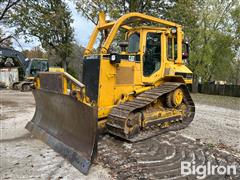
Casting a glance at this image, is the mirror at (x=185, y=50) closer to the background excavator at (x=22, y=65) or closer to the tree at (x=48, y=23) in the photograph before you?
the background excavator at (x=22, y=65)

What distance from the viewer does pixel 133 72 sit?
18.1 ft

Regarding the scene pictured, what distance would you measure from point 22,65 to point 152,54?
14792 mm

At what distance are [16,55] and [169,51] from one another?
583 inches

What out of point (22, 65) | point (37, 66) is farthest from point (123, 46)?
point (22, 65)

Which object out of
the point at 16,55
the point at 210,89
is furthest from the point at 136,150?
the point at 210,89

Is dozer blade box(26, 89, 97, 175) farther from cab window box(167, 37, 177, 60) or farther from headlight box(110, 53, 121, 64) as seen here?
cab window box(167, 37, 177, 60)

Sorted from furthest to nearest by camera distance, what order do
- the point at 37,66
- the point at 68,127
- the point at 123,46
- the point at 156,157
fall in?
the point at 37,66 → the point at 123,46 → the point at 68,127 → the point at 156,157

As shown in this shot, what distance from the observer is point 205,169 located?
363cm

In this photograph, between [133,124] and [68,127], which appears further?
[133,124]

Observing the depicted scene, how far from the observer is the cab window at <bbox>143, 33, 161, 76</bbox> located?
5.71 metres

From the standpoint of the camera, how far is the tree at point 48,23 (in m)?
20.3

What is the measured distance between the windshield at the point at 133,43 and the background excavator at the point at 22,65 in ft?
40.4

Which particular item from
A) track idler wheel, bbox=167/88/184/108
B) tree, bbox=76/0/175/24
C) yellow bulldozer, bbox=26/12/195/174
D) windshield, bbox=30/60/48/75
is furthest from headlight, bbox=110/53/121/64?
windshield, bbox=30/60/48/75

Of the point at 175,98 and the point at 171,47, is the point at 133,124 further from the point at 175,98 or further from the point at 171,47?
the point at 171,47
